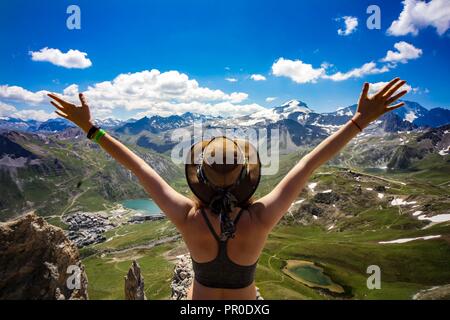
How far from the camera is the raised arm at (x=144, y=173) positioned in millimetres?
4996

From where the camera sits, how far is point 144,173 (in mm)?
5164

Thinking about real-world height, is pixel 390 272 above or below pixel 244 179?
below

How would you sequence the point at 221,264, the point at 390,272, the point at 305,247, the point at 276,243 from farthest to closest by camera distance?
the point at 276,243, the point at 305,247, the point at 390,272, the point at 221,264

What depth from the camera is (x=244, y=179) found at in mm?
4832

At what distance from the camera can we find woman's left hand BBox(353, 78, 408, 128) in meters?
5.04

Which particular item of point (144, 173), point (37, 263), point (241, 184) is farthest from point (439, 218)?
point (144, 173)

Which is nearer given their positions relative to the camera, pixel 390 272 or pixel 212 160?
pixel 212 160

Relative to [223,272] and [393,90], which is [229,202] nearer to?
[223,272]

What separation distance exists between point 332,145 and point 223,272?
2.50 m

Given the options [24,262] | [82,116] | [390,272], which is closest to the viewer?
[82,116]

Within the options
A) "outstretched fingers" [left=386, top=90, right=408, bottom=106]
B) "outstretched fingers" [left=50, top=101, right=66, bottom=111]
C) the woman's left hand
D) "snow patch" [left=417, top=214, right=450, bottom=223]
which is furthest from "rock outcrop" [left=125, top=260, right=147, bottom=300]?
"snow patch" [left=417, top=214, right=450, bottom=223]

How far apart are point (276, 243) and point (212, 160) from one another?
138 meters

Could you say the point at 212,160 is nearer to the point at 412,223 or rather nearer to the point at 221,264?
the point at 221,264
